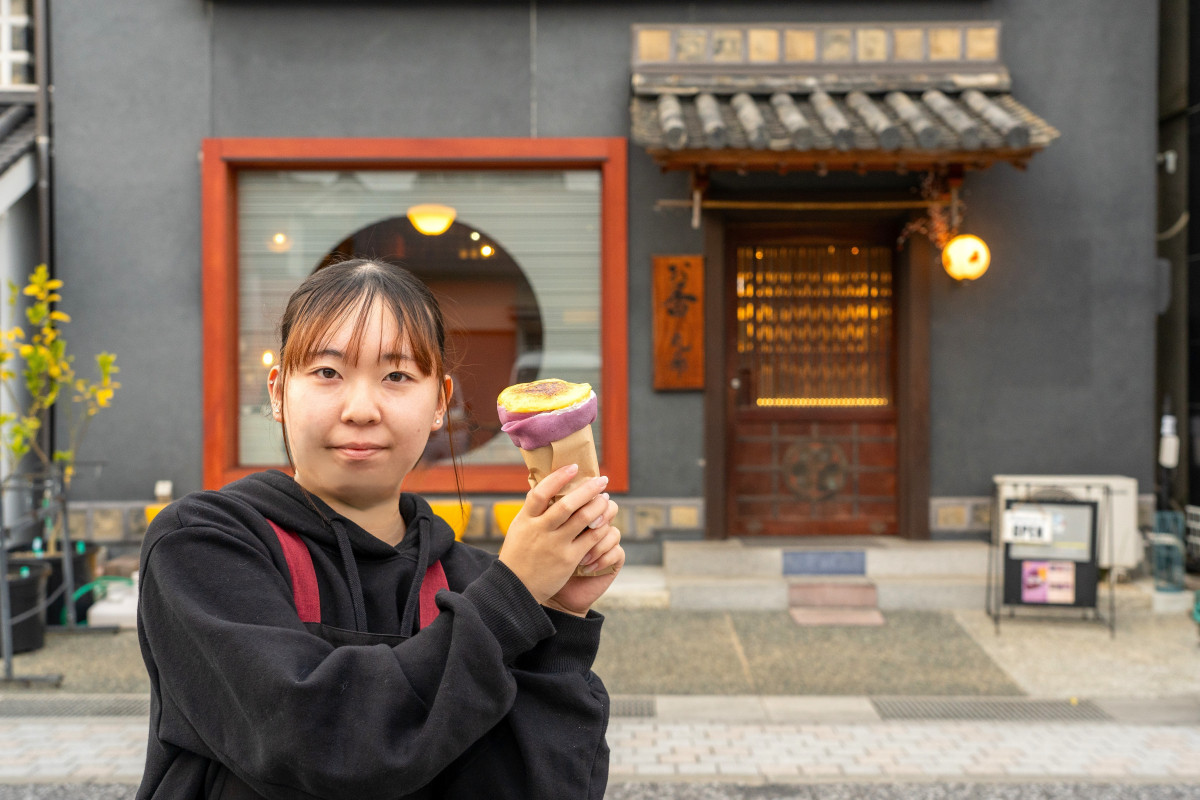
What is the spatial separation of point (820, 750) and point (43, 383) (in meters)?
5.80

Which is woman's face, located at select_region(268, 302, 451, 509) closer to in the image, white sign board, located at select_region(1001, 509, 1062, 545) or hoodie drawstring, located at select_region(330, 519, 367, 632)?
hoodie drawstring, located at select_region(330, 519, 367, 632)

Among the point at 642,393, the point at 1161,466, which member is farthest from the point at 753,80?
the point at 1161,466

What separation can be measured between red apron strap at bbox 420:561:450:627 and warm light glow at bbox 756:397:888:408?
6840 mm

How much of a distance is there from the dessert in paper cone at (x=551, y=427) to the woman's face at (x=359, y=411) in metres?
0.16

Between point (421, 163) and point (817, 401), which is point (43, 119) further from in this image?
point (817, 401)

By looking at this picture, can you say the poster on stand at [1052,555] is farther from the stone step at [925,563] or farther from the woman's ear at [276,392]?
the woman's ear at [276,392]

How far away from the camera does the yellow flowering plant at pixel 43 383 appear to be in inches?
236

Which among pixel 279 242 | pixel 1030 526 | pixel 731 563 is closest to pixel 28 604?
pixel 279 242

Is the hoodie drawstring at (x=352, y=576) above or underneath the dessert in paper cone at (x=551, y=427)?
underneath

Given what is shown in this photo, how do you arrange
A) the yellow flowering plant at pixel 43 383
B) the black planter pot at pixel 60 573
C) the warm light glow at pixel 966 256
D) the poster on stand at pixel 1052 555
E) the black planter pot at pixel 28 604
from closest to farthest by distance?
the black planter pot at pixel 28 604 < the yellow flowering plant at pixel 43 383 < the black planter pot at pixel 60 573 < the poster on stand at pixel 1052 555 < the warm light glow at pixel 966 256

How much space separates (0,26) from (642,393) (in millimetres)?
6688

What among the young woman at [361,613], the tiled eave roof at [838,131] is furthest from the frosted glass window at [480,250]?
the young woman at [361,613]

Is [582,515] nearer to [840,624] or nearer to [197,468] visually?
[840,624]

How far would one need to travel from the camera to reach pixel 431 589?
1.40 meters
